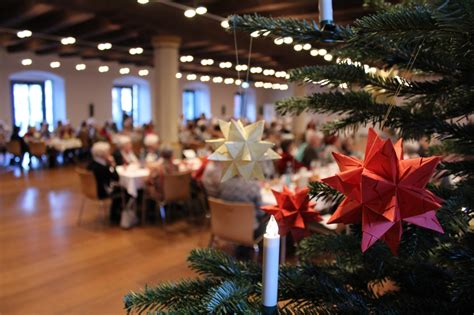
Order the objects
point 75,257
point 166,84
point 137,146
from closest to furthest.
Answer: point 75,257, point 166,84, point 137,146

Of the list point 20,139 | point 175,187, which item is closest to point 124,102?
point 20,139

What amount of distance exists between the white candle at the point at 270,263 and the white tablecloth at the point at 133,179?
5.12m

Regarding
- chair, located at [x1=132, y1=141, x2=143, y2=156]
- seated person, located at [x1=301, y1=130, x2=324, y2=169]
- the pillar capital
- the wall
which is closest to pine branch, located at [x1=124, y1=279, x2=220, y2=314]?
seated person, located at [x1=301, y1=130, x2=324, y2=169]

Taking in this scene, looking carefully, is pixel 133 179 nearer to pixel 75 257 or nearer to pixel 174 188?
pixel 174 188

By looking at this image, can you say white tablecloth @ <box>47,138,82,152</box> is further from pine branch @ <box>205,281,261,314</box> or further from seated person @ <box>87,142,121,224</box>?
pine branch @ <box>205,281,261,314</box>

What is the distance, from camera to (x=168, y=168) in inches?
225

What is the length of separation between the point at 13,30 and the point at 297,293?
29.6 feet

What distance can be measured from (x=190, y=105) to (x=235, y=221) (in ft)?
54.0

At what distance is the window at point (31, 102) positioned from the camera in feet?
45.2

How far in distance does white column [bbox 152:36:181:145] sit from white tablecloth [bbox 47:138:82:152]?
12.4 ft

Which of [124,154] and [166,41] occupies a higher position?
[166,41]

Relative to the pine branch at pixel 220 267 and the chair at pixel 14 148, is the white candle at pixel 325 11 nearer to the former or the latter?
the pine branch at pixel 220 267

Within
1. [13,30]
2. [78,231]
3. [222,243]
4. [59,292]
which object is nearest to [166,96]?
[13,30]

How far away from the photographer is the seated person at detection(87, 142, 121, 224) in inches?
226
